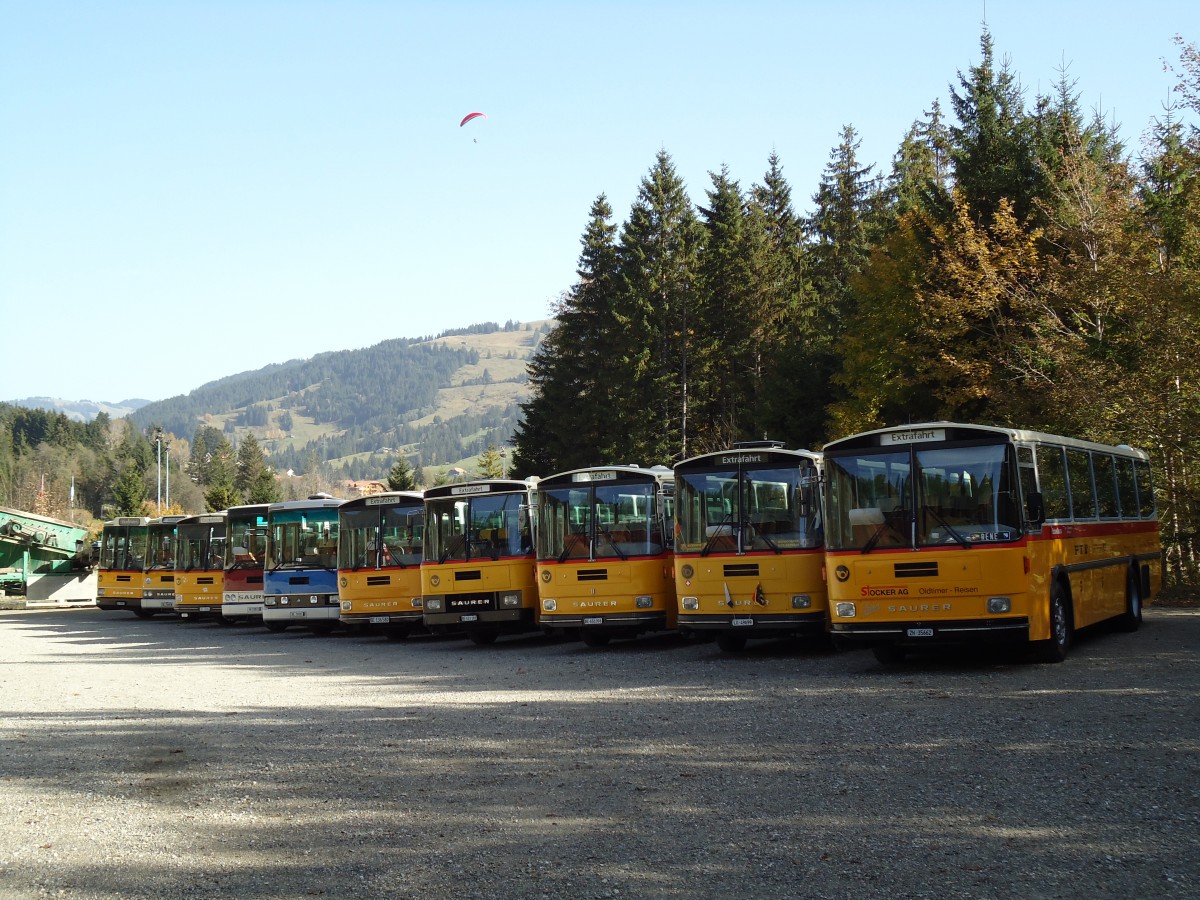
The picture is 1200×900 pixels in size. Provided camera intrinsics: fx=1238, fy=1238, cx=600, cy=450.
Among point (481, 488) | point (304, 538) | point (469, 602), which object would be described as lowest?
point (469, 602)

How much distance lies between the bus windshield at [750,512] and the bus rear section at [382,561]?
24.7 feet

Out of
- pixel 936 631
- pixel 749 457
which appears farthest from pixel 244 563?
pixel 936 631

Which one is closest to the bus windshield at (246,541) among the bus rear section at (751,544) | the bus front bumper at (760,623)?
the bus rear section at (751,544)

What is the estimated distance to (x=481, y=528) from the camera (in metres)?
21.9

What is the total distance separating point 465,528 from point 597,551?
3.23m

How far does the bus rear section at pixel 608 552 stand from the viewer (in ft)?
63.9

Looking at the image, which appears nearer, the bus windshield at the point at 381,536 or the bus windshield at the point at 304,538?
the bus windshield at the point at 381,536

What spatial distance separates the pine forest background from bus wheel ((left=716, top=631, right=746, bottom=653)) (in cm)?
1089

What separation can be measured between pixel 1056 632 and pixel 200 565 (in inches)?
1005

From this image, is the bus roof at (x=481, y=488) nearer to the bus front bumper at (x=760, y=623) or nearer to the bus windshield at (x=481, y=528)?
the bus windshield at (x=481, y=528)

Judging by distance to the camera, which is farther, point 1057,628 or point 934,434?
point 1057,628

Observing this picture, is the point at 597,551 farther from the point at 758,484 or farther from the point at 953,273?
the point at 953,273

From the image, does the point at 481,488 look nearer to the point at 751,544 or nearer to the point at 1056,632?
the point at 751,544

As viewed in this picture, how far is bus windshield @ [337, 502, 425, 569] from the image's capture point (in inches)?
957
